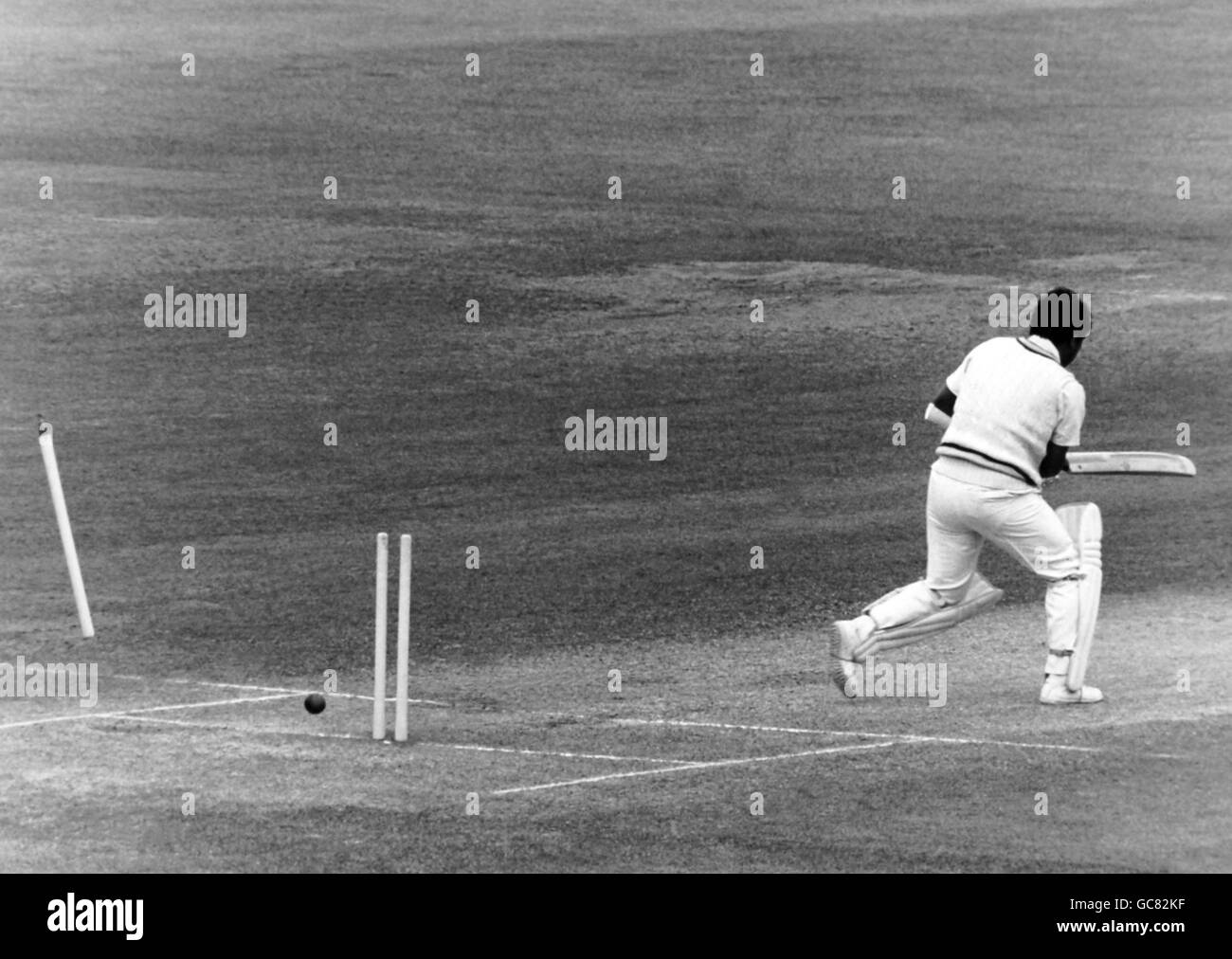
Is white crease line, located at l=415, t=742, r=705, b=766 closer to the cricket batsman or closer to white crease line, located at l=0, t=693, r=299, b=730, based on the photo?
white crease line, located at l=0, t=693, r=299, b=730

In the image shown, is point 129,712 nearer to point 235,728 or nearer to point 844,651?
point 235,728

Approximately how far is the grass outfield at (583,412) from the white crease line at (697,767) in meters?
0.08

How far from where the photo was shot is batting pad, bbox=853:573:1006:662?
11.9 meters

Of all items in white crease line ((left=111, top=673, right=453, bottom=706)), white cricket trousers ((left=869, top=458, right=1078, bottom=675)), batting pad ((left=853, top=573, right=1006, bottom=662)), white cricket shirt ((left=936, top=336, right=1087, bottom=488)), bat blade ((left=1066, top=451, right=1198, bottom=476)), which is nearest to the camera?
white cricket shirt ((left=936, top=336, right=1087, bottom=488))

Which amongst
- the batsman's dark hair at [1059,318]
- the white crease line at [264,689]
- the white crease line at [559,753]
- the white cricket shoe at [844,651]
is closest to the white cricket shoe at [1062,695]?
the white cricket shoe at [844,651]

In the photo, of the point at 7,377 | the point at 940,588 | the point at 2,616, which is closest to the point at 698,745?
the point at 940,588

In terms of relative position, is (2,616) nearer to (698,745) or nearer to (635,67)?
(698,745)

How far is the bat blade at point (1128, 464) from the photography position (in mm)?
11617

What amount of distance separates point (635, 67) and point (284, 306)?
9447mm

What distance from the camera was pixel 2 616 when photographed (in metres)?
14.5

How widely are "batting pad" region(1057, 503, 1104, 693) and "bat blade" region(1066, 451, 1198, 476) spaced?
0.27 m

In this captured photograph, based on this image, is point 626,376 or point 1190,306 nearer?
point 626,376

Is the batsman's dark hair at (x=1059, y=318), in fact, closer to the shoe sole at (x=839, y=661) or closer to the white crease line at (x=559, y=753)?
the shoe sole at (x=839, y=661)

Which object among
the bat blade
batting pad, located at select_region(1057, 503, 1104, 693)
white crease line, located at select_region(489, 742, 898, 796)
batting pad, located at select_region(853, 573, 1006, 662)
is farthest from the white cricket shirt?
white crease line, located at select_region(489, 742, 898, 796)
